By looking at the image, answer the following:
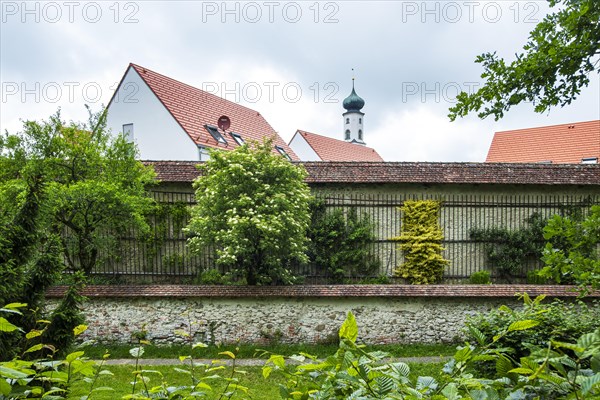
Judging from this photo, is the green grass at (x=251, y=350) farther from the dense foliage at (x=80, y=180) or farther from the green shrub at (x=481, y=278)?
the green shrub at (x=481, y=278)

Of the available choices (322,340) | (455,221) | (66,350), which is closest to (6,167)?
(66,350)

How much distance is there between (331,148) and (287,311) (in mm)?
31462

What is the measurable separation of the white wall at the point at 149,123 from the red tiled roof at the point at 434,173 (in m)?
9.20

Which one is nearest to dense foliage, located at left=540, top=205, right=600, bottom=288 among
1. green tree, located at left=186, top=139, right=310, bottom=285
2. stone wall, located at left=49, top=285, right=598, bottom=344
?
stone wall, located at left=49, top=285, right=598, bottom=344

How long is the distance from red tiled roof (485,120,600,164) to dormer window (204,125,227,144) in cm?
1725

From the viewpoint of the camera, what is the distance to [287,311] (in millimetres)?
9320

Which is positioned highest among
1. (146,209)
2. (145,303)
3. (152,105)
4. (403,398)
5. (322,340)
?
(152,105)

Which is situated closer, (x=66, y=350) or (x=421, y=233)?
(x=66, y=350)

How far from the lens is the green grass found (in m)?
8.56

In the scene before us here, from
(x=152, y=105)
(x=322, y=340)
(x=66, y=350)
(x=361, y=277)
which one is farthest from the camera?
(x=152, y=105)

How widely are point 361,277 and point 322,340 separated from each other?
8.79 ft

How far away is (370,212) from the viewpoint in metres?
11.9

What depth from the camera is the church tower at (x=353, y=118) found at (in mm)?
71312

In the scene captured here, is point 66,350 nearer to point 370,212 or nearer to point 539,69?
point 539,69
